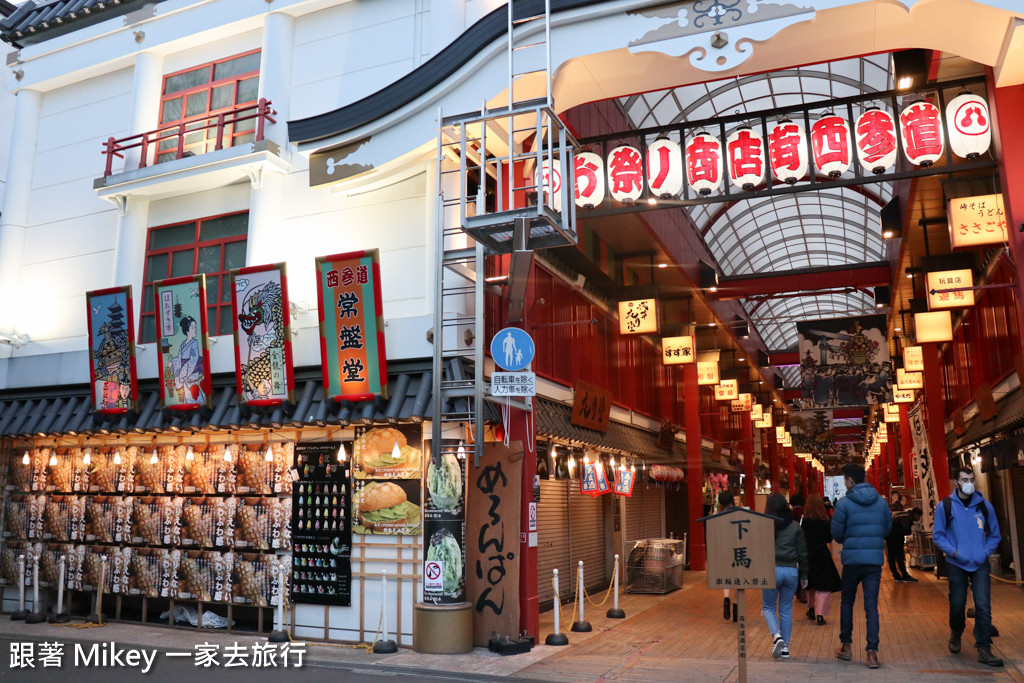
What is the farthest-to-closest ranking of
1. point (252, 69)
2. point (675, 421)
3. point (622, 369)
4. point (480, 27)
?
point (675, 421) < point (622, 369) < point (252, 69) < point (480, 27)

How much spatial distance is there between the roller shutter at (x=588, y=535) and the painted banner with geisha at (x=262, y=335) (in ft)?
22.5

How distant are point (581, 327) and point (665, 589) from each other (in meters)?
5.90

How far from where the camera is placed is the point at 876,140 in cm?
990

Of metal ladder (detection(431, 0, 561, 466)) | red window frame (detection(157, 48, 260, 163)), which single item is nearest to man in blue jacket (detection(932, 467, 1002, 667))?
metal ladder (detection(431, 0, 561, 466))

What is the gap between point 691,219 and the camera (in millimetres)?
21828

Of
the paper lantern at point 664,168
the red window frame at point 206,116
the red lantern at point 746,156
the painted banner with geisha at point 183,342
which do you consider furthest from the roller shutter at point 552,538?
the red window frame at point 206,116

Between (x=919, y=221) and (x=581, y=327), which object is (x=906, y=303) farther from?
(x=581, y=327)

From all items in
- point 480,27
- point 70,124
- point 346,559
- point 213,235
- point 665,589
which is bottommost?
point 665,589

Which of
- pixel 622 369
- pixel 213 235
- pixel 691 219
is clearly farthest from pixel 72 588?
pixel 691 219

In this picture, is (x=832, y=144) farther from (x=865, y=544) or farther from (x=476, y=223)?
(x=865, y=544)

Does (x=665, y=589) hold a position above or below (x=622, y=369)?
below

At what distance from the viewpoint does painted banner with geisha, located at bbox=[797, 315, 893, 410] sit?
72.3 feet

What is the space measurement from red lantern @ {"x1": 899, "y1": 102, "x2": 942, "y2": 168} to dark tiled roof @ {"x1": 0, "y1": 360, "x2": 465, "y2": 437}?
6629 millimetres

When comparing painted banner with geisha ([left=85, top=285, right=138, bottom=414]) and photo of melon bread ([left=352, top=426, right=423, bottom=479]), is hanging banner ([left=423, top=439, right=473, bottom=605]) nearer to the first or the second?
photo of melon bread ([left=352, top=426, right=423, bottom=479])
